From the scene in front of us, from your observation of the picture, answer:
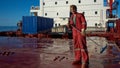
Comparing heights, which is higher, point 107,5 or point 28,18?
point 107,5

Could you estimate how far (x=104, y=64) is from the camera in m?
7.13

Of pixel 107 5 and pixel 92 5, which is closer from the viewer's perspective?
pixel 92 5

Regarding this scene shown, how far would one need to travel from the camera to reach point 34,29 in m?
21.4

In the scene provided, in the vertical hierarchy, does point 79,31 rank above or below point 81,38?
above

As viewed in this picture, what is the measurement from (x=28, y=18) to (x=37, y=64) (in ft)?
49.7

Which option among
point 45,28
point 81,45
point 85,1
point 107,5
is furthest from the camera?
point 107,5

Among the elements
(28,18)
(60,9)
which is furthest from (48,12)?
(28,18)

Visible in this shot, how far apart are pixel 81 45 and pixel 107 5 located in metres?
32.3

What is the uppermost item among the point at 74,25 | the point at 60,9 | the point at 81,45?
the point at 60,9

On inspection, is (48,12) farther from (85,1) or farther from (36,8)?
(85,1)

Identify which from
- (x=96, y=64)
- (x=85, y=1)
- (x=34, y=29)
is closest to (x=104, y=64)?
(x=96, y=64)

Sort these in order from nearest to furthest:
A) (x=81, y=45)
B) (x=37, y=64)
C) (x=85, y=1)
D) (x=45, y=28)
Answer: (x=81, y=45) < (x=37, y=64) < (x=45, y=28) < (x=85, y=1)

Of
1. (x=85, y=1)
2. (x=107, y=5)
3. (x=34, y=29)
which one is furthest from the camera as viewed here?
(x=107, y=5)

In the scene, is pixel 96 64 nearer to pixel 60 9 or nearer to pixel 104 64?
pixel 104 64
